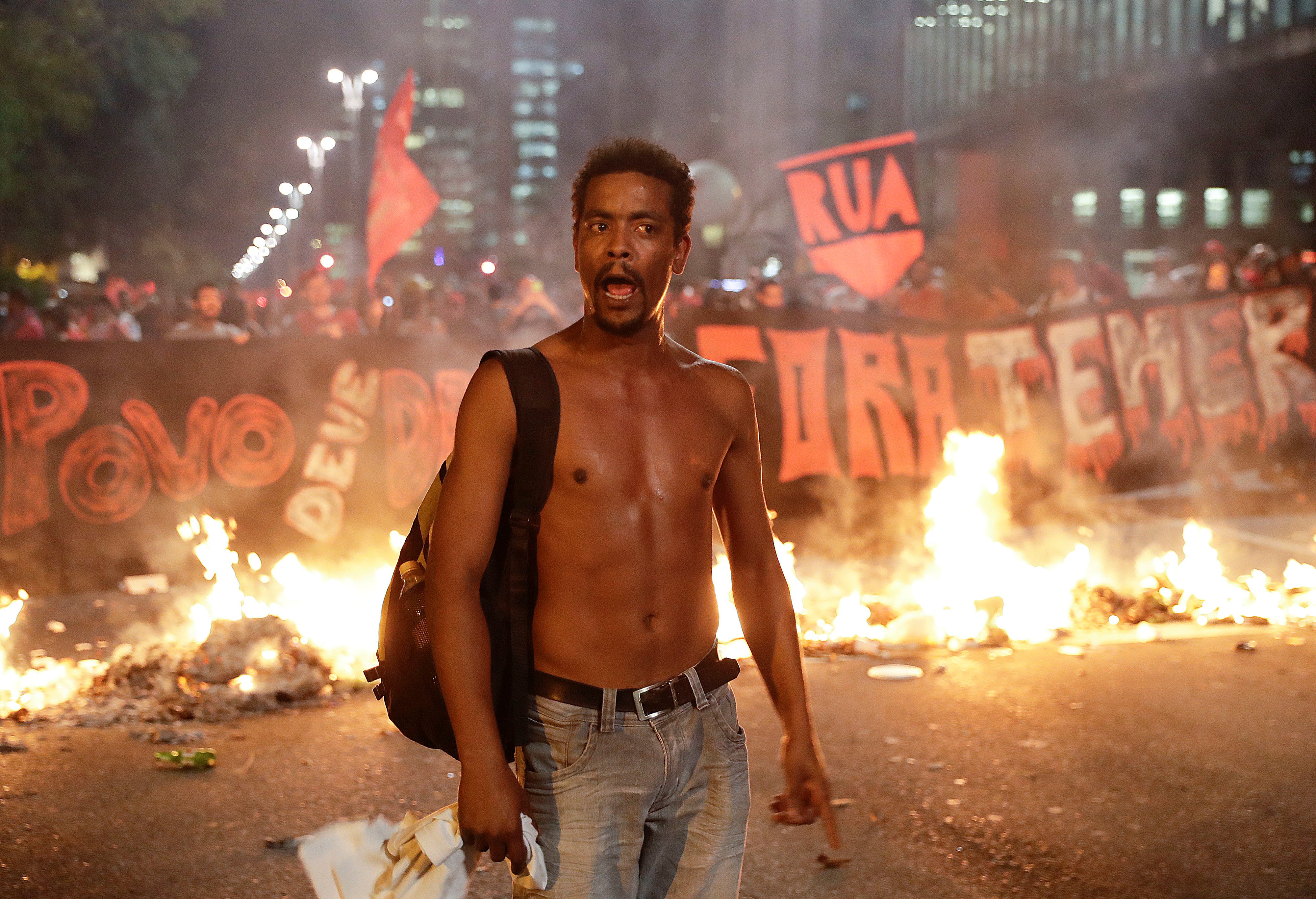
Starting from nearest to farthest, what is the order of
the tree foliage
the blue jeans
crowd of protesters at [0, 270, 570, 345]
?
the blue jeans
crowd of protesters at [0, 270, 570, 345]
the tree foliage

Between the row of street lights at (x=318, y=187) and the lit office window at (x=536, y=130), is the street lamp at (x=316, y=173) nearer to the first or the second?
the row of street lights at (x=318, y=187)

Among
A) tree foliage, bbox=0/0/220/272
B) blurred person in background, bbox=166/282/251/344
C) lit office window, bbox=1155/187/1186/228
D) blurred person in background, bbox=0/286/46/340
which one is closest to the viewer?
blurred person in background, bbox=166/282/251/344

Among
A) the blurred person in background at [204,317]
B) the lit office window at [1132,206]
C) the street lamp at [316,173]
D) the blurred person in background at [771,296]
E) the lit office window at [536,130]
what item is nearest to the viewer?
the blurred person in background at [204,317]

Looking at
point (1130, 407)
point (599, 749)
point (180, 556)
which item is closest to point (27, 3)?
point (180, 556)

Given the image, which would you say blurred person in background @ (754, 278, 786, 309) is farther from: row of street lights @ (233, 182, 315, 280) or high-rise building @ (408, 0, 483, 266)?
high-rise building @ (408, 0, 483, 266)

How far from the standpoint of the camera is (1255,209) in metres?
31.0

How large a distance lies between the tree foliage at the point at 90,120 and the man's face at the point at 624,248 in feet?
51.9

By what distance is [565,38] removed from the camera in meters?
158

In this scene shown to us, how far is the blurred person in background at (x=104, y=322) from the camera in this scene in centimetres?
1069

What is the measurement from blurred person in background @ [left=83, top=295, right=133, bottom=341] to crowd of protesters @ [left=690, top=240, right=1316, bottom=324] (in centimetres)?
482

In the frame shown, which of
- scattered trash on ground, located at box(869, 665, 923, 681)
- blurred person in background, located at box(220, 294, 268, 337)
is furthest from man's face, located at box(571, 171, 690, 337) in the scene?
blurred person in background, located at box(220, 294, 268, 337)

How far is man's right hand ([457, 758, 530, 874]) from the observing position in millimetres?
1945

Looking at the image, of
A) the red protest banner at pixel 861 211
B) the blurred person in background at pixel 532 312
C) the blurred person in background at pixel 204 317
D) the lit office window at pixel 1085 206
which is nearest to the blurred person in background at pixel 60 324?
the blurred person in background at pixel 204 317

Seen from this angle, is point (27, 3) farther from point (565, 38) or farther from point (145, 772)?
point (565, 38)
